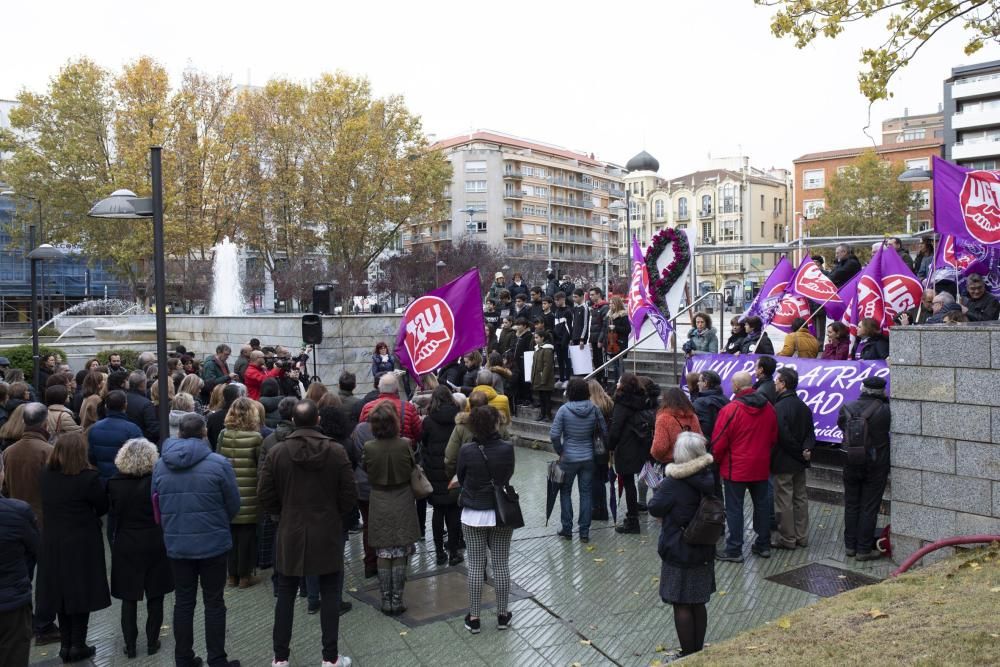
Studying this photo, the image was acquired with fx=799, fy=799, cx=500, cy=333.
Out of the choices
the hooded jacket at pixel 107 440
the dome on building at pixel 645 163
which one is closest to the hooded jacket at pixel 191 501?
the hooded jacket at pixel 107 440

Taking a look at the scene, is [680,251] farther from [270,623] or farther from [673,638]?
[270,623]

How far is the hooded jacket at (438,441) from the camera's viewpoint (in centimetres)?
752

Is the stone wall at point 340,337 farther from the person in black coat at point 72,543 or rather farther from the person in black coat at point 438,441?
the person in black coat at point 72,543

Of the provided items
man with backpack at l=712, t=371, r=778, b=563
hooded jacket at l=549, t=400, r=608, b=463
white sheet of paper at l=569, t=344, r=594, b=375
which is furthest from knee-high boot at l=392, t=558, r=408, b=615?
white sheet of paper at l=569, t=344, r=594, b=375

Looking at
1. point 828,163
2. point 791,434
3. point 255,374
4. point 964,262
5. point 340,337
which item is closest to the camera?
point 791,434

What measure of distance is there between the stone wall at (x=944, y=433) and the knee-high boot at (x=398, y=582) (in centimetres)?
467

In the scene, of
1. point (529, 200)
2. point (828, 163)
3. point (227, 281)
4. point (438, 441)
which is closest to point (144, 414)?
point (438, 441)

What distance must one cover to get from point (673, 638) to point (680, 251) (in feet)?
25.1

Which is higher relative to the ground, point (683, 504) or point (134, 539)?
point (683, 504)

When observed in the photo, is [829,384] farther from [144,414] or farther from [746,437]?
[144,414]

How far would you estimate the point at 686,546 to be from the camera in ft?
17.3

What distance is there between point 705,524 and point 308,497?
2699 millimetres

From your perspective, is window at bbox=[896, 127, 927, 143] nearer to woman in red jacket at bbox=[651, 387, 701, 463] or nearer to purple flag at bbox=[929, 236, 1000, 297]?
purple flag at bbox=[929, 236, 1000, 297]

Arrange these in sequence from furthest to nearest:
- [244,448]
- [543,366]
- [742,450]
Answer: [543,366]
[742,450]
[244,448]
